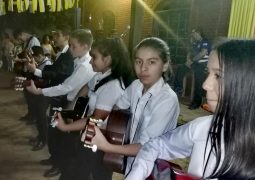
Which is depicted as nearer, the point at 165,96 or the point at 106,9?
the point at 165,96

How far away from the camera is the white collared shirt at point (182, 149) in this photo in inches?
55.9

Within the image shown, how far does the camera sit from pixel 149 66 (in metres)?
2.21

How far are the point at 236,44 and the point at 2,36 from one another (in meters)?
15.8

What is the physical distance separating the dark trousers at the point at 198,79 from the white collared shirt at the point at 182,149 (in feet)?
21.0

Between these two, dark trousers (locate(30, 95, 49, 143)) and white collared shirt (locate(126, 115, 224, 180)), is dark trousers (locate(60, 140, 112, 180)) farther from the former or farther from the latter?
dark trousers (locate(30, 95, 49, 143))

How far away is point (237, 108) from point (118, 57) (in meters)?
1.78

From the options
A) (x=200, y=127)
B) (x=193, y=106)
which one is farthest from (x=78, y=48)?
(x=193, y=106)

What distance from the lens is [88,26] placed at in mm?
14180

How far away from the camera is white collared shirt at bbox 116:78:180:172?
2.02 metres

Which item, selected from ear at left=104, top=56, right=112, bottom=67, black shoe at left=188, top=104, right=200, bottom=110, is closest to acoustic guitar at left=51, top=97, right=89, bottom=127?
ear at left=104, top=56, right=112, bottom=67

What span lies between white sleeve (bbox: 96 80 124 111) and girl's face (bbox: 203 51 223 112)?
1.42 meters

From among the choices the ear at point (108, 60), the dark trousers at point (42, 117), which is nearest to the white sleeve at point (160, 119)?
the ear at point (108, 60)

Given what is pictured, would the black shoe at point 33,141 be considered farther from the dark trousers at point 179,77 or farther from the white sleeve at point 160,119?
the dark trousers at point 179,77

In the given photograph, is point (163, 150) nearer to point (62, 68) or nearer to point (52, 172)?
point (52, 172)
